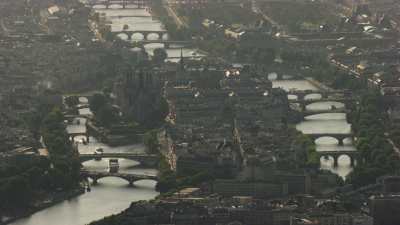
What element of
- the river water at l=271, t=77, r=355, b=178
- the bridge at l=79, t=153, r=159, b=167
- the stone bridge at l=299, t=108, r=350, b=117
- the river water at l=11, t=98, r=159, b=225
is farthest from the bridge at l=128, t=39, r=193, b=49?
the river water at l=11, t=98, r=159, b=225

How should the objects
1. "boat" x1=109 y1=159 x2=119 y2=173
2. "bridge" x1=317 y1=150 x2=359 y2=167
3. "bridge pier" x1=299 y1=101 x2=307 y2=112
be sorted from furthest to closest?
"bridge pier" x1=299 y1=101 x2=307 y2=112
"bridge" x1=317 y1=150 x2=359 y2=167
"boat" x1=109 y1=159 x2=119 y2=173

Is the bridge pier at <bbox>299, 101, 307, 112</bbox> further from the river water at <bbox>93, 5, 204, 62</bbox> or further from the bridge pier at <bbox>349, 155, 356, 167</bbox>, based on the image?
the river water at <bbox>93, 5, 204, 62</bbox>

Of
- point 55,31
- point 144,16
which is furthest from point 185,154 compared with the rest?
point 144,16

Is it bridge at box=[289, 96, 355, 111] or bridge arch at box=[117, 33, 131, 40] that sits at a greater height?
bridge at box=[289, 96, 355, 111]

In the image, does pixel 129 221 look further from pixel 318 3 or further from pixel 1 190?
pixel 318 3

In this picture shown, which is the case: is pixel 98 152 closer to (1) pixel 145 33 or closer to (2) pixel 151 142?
(2) pixel 151 142

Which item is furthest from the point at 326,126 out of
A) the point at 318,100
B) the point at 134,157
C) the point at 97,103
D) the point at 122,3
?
the point at 122,3
